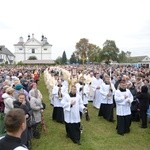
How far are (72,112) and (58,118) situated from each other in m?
3.11

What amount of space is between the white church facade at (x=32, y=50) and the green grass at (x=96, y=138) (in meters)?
120

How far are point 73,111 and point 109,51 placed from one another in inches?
2880

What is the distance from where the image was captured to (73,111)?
36.1ft

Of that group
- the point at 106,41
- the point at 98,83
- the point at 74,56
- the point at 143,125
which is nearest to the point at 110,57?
the point at 106,41

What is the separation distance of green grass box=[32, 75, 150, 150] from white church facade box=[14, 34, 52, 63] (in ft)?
394

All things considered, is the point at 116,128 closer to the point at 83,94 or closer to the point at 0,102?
the point at 83,94

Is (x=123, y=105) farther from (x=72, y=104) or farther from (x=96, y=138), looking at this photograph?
(x=72, y=104)

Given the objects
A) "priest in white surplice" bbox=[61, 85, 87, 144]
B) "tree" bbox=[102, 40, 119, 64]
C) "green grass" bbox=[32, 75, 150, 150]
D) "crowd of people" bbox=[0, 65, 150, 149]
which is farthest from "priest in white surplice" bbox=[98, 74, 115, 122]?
"tree" bbox=[102, 40, 119, 64]

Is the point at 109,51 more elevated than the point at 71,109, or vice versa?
the point at 109,51

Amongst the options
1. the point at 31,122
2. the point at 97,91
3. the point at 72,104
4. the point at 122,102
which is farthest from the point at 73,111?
the point at 97,91

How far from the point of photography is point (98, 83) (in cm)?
1822

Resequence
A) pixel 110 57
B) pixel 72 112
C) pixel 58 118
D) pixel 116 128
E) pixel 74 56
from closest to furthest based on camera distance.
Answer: pixel 72 112, pixel 116 128, pixel 58 118, pixel 110 57, pixel 74 56

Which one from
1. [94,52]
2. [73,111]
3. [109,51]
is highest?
Result: [109,51]

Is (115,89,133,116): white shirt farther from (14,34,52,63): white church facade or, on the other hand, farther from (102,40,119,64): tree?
(14,34,52,63): white church facade
